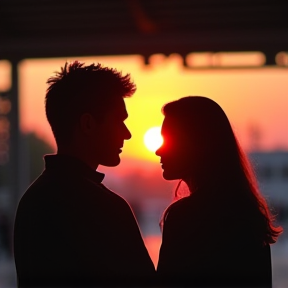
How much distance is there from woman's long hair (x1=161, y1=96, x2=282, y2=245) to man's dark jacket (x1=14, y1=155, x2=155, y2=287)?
0.55 meters

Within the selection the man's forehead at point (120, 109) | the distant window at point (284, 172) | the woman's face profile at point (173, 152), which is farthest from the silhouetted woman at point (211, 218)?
the distant window at point (284, 172)

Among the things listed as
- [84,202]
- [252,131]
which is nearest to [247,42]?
[84,202]

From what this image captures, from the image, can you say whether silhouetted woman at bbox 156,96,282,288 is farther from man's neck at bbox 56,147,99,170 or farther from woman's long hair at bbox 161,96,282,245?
man's neck at bbox 56,147,99,170

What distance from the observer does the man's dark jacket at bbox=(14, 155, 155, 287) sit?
271cm

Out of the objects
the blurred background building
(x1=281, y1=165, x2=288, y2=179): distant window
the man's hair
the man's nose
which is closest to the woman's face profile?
the man's nose

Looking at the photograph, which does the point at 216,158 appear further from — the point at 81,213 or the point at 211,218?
the point at 81,213

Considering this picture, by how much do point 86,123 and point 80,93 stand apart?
0.31ft

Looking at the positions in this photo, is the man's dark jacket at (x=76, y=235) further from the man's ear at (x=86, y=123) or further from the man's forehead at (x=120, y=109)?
the man's forehead at (x=120, y=109)

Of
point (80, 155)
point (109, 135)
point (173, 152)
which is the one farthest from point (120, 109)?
point (173, 152)

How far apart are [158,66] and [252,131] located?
83.9 metres

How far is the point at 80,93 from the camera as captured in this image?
294cm

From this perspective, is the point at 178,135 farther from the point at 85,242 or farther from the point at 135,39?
the point at 135,39

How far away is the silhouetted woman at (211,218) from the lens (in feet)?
10.3

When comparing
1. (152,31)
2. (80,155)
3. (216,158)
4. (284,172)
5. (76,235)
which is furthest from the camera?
(284,172)
